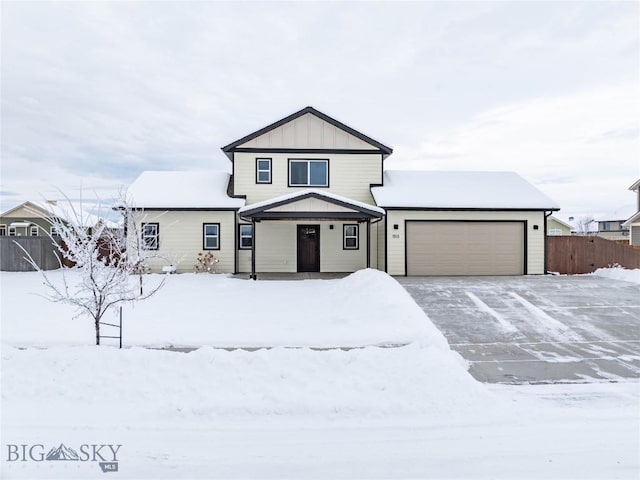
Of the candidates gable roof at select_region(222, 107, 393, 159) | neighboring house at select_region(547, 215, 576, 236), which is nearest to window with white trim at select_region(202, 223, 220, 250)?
→ gable roof at select_region(222, 107, 393, 159)

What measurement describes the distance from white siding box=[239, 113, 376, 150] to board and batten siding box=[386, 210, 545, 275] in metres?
4.16

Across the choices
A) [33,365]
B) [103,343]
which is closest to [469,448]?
[33,365]

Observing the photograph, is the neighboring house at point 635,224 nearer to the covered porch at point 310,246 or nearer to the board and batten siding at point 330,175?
the board and batten siding at point 330,175

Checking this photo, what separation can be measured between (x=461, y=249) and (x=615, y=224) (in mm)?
46797

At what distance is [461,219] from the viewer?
15961mm

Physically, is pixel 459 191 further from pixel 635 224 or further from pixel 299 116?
pixel 635 224

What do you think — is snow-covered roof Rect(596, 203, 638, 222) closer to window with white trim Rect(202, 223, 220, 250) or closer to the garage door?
the garage door

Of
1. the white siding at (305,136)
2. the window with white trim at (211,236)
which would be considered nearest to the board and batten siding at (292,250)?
the window with white trim at (211,236)

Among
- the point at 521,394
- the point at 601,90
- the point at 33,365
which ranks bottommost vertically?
the point at 521,394

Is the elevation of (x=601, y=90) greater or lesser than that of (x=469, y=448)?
greater

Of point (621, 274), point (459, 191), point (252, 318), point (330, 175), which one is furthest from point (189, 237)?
point (621, 274)

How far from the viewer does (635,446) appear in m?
3.97

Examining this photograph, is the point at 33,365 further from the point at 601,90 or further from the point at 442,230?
the point at 601,90

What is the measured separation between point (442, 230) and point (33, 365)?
46.3 ft
